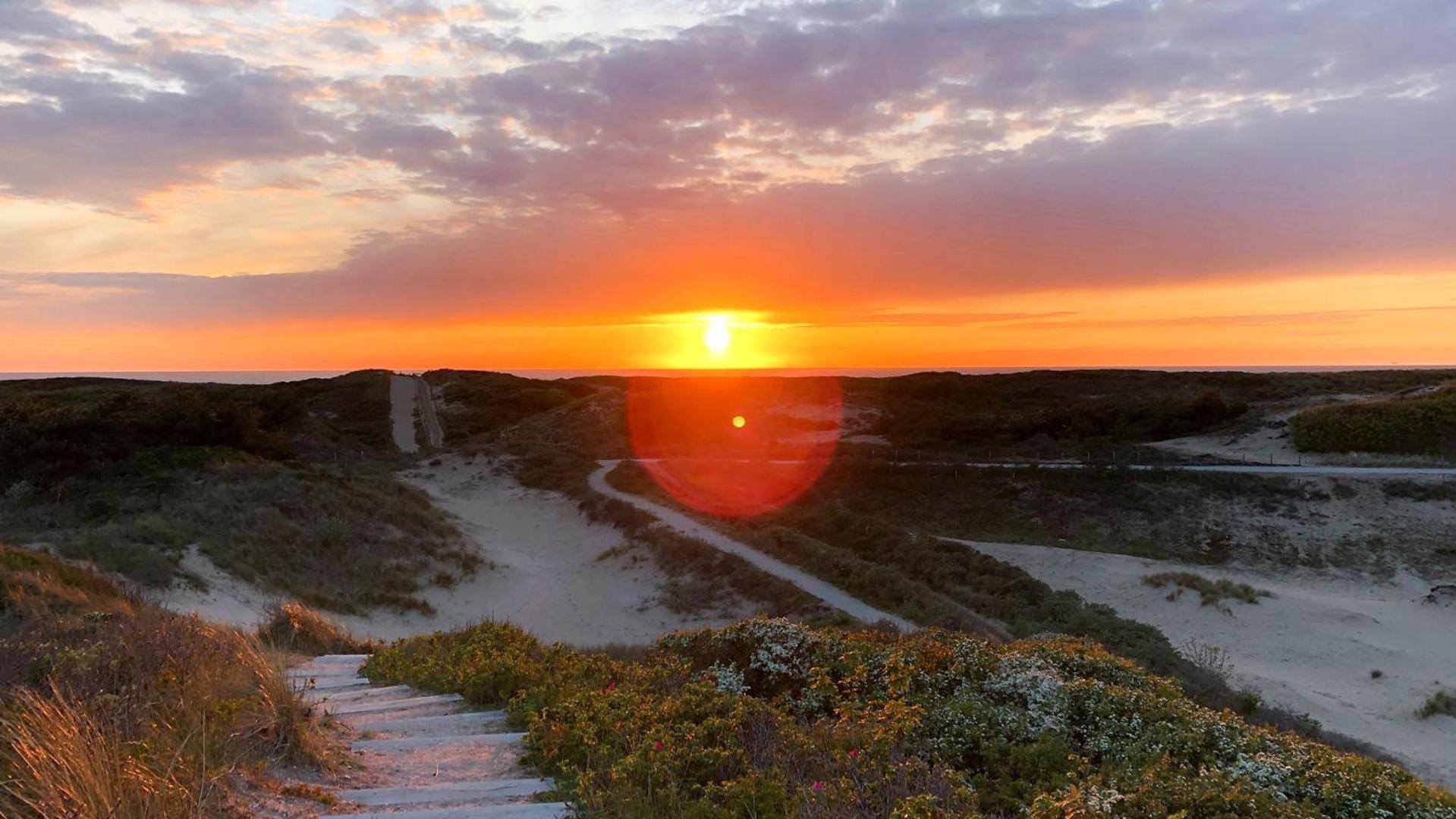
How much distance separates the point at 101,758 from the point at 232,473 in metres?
24.3

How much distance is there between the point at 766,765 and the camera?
4.93 m

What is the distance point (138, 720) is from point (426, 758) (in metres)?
1.76

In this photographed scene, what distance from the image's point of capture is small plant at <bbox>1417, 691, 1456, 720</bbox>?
47.0ft

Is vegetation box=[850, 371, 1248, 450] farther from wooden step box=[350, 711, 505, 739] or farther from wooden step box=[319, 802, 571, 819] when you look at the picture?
wooden step box=[319, 802, 571, 819]

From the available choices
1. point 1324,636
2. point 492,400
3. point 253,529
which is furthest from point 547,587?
point 492,400

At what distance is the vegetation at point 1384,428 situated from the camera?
3441 centimetres

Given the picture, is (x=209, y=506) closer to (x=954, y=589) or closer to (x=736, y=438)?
(x=954, y=589)

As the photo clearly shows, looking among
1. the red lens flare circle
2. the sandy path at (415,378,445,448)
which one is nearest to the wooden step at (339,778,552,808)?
the red lens flare circle

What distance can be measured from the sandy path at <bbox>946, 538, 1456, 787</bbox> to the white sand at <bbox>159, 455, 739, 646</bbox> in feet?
34.3

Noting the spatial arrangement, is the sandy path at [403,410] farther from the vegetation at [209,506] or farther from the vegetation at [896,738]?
the vegetation at [896,738]

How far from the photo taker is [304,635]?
1088cm

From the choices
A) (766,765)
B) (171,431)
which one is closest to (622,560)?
(171,431)

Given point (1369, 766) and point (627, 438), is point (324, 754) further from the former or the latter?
point (627, 438)

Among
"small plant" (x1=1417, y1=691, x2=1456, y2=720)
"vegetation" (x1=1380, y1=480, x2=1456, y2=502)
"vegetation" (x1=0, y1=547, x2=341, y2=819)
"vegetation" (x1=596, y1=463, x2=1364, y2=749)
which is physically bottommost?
"small plant" (x1=1417, y1=691, x2=1456, y2=720)
